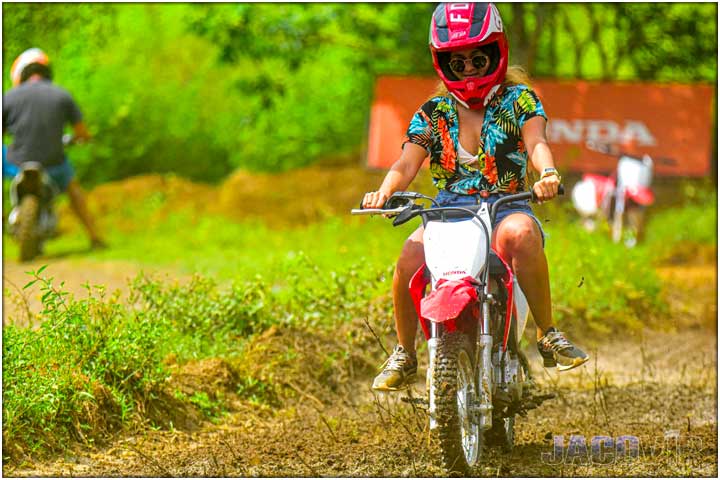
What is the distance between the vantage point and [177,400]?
6.51m

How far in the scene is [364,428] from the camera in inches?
250

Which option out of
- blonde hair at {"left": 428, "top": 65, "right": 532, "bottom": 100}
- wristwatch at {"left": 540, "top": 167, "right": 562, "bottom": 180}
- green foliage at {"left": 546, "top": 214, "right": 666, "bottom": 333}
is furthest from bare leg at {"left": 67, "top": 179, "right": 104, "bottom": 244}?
wristwatch at {"left": 540, "top": 167, "right": 562, "bottom": 180}

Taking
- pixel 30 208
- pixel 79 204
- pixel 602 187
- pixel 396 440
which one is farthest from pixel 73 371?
pixel 602 187

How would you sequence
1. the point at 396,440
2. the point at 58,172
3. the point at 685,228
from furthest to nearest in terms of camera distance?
the point at 685,228 → the point at 58,172 → the point at 396,440

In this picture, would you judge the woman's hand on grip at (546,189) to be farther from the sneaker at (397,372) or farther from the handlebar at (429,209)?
the sneaker at (397,372)

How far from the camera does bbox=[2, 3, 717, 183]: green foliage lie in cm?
1755

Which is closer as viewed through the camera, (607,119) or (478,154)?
(478,154)

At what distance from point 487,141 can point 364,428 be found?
5.28 feet

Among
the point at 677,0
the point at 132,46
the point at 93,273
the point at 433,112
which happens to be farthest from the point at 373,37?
the point at 433,112

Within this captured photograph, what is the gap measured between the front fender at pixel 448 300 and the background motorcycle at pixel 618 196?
10.2m

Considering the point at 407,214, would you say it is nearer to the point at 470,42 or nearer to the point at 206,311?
the point at 470,42

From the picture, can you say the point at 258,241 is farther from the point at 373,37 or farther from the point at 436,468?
the point at 436,468

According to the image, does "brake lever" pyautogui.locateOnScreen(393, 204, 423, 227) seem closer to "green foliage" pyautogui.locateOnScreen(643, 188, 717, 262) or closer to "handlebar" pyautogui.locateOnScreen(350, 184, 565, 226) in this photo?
"handlebar" pyautogui.locateOnScreen(350, 184, 565, 226)

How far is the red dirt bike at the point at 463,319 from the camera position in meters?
4.99
